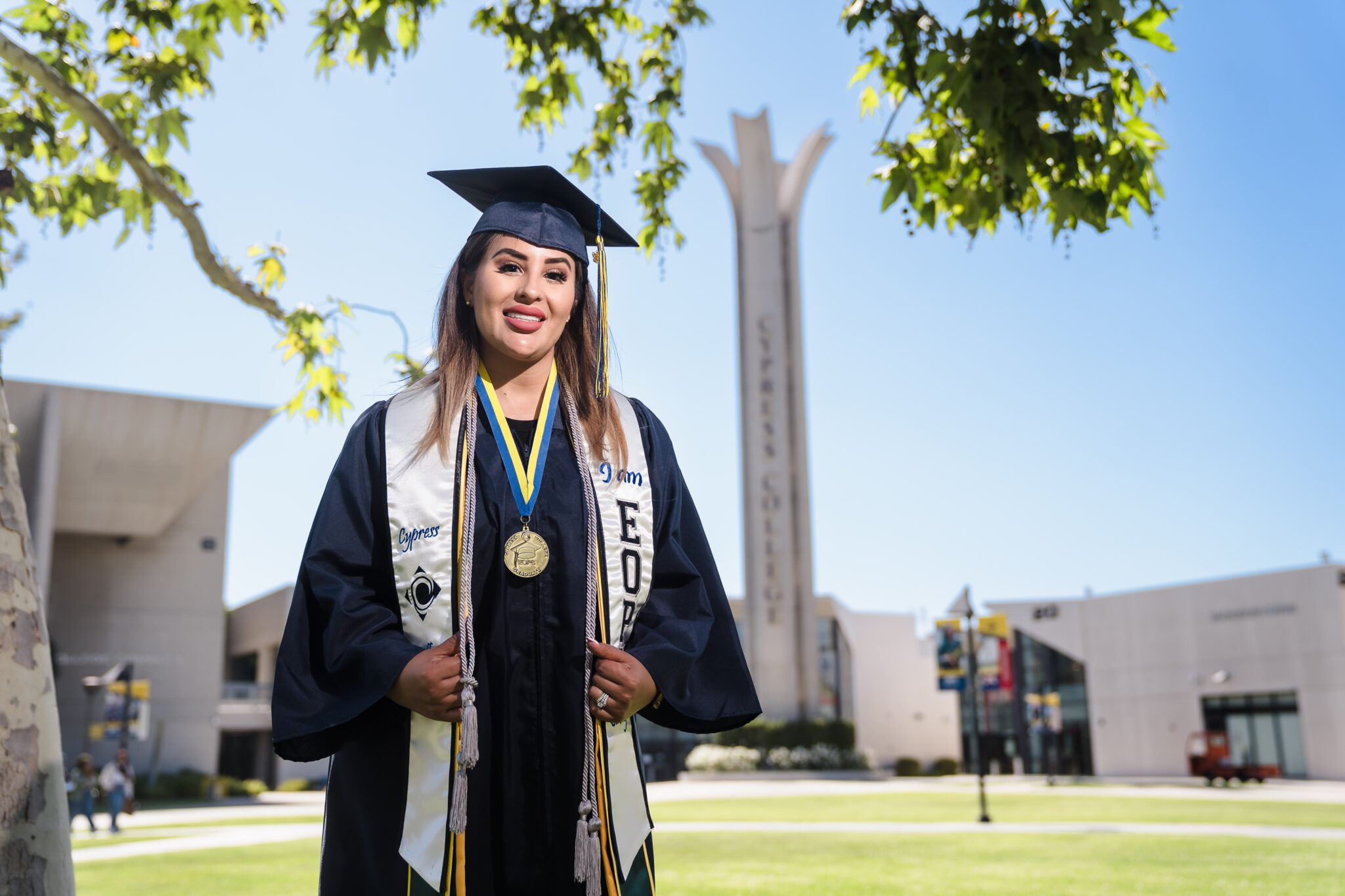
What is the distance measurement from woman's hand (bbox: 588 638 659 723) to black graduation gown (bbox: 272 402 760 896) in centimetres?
5

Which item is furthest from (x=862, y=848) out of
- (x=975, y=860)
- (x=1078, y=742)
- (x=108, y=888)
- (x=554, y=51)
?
(x=1078, y=742)

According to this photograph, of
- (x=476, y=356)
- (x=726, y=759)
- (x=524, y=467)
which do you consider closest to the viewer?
(x=524, y=467)

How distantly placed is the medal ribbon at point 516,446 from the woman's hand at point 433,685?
1.32 ft

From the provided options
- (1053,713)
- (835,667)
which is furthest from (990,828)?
(835,667)

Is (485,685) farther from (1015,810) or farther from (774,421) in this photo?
(774,421)

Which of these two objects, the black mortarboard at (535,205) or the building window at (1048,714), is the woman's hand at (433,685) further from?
the building window at (1048,714)

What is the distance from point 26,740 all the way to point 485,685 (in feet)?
5.52

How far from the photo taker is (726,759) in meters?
35.0

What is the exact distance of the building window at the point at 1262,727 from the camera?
3581cm

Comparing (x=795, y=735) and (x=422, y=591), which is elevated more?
(x=422, y=591)

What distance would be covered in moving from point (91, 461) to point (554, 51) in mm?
30075

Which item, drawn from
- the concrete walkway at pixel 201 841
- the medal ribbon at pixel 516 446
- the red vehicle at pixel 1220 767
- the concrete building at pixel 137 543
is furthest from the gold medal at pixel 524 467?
the red vehicle at pixel 1220 767

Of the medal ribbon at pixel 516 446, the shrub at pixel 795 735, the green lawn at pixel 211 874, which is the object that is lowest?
the green lawn at pixel 211 874

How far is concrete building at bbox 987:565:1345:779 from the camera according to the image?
35062 mm
